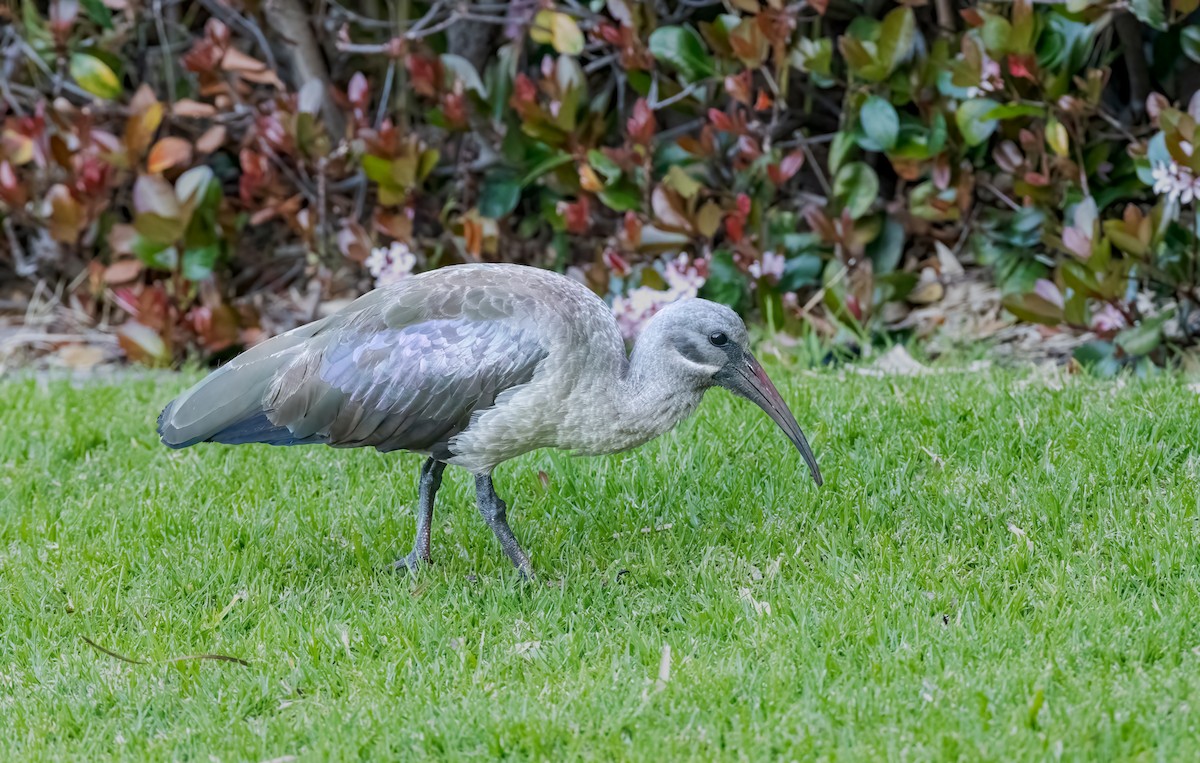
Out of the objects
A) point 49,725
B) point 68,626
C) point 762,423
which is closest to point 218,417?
point 68,626

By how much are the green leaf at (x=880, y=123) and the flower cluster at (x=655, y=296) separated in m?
1.02

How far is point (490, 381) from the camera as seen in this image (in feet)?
14.5

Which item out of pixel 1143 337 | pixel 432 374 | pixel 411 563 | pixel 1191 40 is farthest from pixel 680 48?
pixel 411 563

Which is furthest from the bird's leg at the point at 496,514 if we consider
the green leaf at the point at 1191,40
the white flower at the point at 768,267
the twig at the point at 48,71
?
the twig at the point at 48,71

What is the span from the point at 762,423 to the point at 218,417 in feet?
7.06

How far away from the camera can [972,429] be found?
5238 millimetres

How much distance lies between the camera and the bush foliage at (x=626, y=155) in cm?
621

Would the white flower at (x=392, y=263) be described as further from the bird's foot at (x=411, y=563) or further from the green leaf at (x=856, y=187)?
the bird's foot at (x=411, y=563)

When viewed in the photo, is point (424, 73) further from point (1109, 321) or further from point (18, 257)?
point (1109, 321)

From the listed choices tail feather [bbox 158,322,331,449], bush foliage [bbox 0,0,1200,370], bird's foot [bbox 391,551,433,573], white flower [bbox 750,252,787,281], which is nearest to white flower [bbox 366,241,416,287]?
bush foliage [bbox 0,0,1200,370]

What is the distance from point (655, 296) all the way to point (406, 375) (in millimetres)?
2261

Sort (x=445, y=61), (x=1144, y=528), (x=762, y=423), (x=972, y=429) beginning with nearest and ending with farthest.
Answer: (x=1144, y=528) → (x=972, y=429) → (x=762, y=423) → (x=445, y=61)

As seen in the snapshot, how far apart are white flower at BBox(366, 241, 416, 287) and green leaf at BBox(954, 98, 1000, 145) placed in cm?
272

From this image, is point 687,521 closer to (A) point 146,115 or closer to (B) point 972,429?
(B) point 972,429
